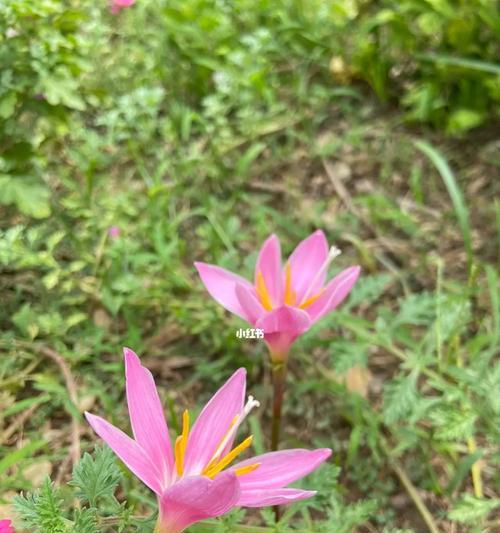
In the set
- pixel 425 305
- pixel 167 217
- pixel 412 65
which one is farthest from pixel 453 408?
pixel 412 65

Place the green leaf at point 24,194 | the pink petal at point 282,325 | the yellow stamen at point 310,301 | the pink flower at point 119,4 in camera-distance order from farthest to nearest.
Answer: the pink flower at point 119,4
the green leaf at point 24,194
the yellow stamen at point 310,301
the pink petal at point 282,325

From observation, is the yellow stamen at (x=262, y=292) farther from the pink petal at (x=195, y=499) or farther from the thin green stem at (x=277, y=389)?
the pink petal at (x=195, y=499)

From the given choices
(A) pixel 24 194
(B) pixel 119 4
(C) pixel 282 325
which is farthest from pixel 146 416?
(B) pixel 119 4

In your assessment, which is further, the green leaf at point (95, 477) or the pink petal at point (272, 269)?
the pink petal at point (272, 269)

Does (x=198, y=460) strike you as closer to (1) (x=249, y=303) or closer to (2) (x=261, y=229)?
(1) (x=249, y=303)

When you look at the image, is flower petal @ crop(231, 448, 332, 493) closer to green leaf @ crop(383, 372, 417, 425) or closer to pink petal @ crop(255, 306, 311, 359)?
pink petal @ crop(255, 306, 311, 359)

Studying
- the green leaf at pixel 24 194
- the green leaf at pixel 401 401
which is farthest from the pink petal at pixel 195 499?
the green leaf at pixel 24 194

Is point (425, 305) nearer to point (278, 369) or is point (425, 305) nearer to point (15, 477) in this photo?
point (278, 369)
